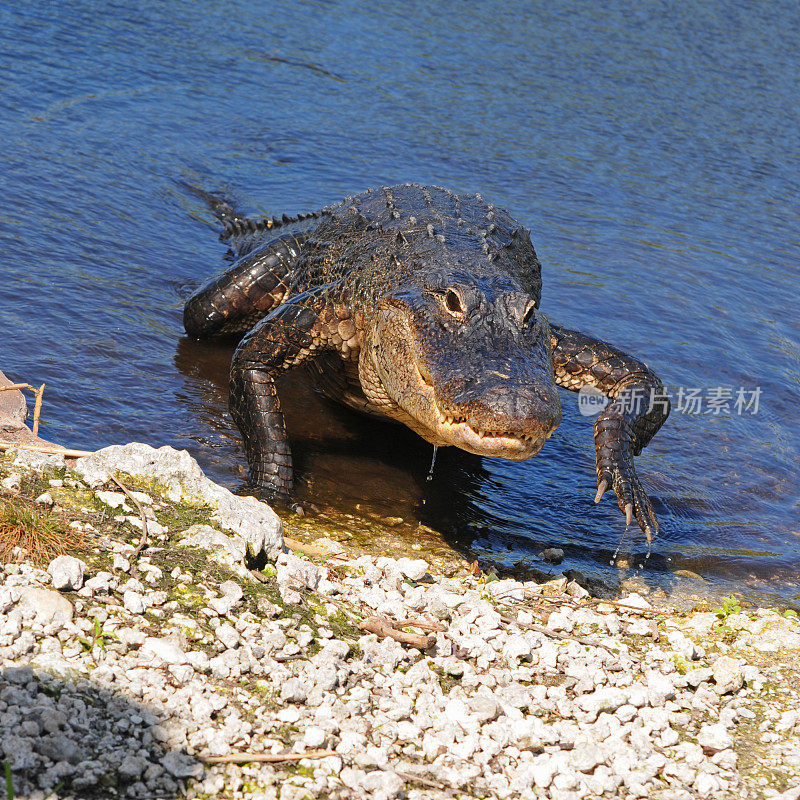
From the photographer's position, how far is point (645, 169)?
11.1 metres

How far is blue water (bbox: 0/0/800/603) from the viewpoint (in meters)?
5.20

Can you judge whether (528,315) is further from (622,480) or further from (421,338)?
(622,480)

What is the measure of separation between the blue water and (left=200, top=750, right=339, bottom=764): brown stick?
7.04ft

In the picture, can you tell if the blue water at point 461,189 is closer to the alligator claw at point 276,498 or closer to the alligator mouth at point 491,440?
the alligator claw at point 276,498

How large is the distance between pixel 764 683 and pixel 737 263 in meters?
6.42

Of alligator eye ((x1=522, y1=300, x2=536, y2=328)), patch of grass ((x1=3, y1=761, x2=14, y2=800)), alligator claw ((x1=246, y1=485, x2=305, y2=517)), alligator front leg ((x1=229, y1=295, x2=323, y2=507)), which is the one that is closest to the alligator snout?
alligator eye ((x1=522, y1=300, x2=536, y2=328))

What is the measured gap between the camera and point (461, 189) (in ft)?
32.1

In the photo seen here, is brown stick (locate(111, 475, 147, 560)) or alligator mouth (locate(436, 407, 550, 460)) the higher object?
alligator mouth (locate(436, 407, 550, 460))

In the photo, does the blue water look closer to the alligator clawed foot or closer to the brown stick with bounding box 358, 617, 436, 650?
the alligator clawed foot

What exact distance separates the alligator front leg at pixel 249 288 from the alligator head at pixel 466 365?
4.43ft

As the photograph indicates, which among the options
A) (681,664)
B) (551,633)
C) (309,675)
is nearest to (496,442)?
(551,633)

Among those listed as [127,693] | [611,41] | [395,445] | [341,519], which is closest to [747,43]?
[611,41]

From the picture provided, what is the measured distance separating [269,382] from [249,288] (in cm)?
127

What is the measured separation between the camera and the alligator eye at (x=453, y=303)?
434 centimetres
